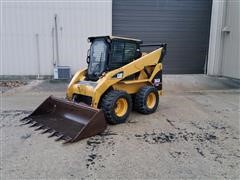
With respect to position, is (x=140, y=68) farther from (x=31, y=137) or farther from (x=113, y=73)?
(x=31, y=137)

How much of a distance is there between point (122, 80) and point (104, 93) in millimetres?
578

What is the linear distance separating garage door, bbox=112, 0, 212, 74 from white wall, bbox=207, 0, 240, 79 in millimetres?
420

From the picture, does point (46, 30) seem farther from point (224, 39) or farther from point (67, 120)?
point (224, 39)

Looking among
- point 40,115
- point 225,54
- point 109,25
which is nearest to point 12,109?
point 40,115

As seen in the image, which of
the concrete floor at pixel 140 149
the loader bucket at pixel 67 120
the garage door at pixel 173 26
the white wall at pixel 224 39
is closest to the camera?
the concrete floor at pixel 140 149

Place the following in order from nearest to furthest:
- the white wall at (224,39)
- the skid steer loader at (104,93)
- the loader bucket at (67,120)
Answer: the loader bucket at (67,120) < the skid steer loader at (104,93) < the white wall at (224,39)

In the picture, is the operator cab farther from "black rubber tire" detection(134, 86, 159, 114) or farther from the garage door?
the garage door

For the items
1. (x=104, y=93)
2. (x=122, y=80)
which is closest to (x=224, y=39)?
(x=122, y=80)

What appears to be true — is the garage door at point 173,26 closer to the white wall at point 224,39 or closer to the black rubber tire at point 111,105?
the white wall at point 224,39

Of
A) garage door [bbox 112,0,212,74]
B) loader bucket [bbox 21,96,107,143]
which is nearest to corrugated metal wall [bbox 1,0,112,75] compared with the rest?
garage door [bbox 112,0,212,74]

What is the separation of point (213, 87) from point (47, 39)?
6.88 meters

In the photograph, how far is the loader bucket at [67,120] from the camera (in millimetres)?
4047

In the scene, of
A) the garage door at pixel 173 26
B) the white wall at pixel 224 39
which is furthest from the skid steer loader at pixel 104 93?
the white wall at pixel 224 39

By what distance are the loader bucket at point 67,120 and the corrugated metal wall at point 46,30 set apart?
557 centimetres
